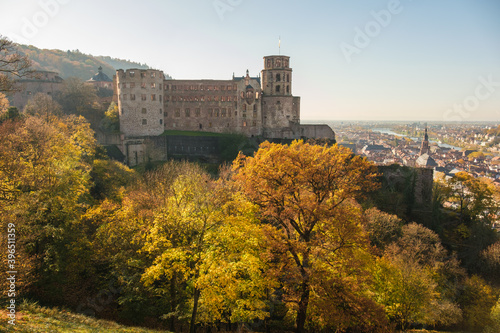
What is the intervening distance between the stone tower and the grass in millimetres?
44805

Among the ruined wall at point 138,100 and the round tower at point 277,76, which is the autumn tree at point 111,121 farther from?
the round tower at point 277,76

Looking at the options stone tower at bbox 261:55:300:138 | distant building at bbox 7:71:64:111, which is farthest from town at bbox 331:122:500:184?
distant building at bbox 7:71:64:111

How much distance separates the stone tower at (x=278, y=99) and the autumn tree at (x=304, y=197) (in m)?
39.9

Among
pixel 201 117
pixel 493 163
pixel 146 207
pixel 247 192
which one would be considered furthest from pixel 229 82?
pixel 493 163

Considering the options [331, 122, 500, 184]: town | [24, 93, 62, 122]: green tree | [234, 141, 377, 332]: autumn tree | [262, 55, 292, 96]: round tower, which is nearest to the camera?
[234, 141, 377, 332]: autumn tree

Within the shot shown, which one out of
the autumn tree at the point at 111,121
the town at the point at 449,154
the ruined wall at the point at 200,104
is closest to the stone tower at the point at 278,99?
the ruined wall at the point at 200,104

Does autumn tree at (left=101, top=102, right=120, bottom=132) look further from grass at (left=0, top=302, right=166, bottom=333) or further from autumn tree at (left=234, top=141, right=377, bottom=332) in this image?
autumn tree at (left=234, top=141, right=377, bottom=332)

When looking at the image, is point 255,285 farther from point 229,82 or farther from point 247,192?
point 229,82

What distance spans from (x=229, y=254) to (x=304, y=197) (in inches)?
169

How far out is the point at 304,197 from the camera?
1579cm

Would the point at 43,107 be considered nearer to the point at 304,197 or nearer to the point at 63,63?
the point at 304,197

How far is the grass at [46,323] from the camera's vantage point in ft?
34.6

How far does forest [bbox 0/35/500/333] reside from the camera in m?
14.4

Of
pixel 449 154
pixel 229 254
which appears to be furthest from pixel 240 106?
pixel 449 154
